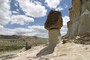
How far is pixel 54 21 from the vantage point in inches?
856

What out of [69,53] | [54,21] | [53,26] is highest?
[54,21]

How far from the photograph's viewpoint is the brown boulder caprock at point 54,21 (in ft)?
70.6

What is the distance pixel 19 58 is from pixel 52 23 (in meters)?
5.00

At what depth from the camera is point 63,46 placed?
1952cm

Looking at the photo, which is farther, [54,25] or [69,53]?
[54,25]

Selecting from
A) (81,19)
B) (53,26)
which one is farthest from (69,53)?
(81,19)

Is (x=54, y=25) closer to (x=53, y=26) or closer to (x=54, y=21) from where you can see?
(x=53, y=26)

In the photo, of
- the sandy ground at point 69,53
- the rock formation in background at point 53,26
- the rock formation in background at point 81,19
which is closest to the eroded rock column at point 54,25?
the rock formation in background at point 53,26

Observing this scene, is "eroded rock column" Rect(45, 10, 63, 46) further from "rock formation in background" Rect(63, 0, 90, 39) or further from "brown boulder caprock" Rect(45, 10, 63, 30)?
"rock formation in background" Rect(63, 0, 90, 39)

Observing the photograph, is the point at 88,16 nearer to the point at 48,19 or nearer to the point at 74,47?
the point at 48,19

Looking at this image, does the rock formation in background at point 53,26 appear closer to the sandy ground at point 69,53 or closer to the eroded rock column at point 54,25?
the eroded rock column at point 54,25

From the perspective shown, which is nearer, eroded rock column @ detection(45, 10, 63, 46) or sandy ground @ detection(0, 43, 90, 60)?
sandy ground @ detection(0, 43, 90, 60)

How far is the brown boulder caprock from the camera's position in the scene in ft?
70.6

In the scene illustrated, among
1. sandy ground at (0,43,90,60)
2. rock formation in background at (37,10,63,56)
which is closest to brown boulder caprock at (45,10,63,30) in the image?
rock formation in background at (37,10,63,56)
